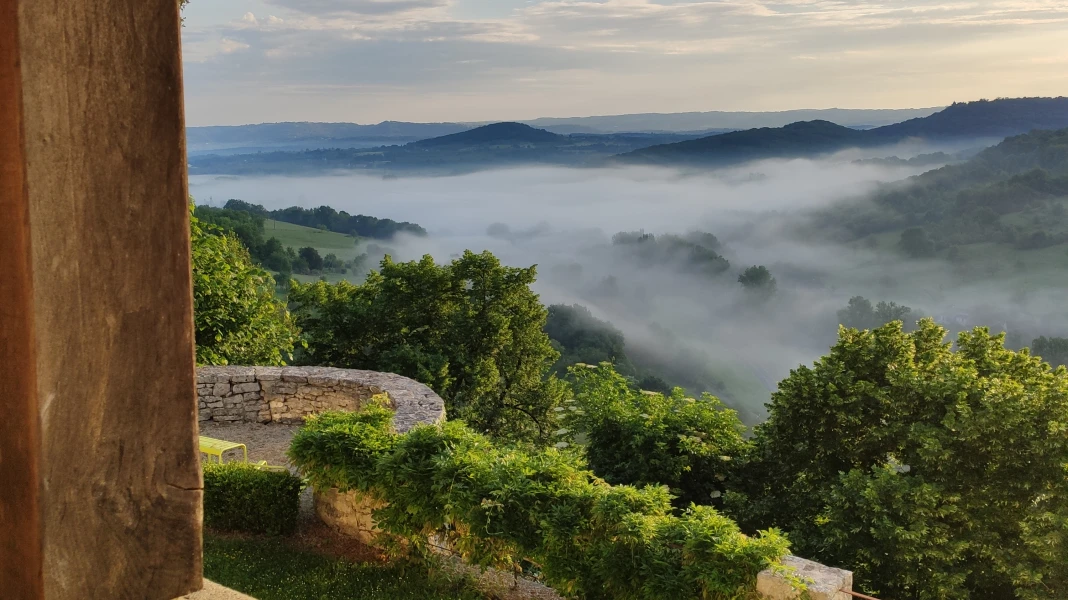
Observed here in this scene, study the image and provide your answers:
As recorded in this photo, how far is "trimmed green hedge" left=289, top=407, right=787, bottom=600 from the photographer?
6594 millimetres

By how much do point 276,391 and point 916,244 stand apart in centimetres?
9635

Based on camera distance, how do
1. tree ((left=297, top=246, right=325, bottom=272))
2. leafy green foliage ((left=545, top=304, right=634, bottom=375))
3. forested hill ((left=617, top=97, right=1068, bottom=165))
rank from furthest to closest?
1. forested hill ((left=617, top=97, right=1068, bottom=165))
2. tree ((left=297, top=246, right=325, bottom=272))
3. leafy green foliage ((left=545, top=304, right=634, bottom=375))

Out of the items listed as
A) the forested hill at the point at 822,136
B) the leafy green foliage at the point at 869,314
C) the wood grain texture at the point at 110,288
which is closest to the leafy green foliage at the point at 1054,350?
the leafy green foliage at the point at 869,314

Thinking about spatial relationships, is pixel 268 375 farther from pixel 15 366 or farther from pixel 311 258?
pixel 311 258

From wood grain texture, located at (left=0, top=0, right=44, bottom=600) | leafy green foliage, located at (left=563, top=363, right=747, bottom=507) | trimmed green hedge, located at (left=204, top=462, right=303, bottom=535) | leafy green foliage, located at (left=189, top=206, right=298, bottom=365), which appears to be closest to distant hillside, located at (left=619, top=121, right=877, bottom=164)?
leafy green foliage, located at (left=563, top=363, right=747, bottom=507)

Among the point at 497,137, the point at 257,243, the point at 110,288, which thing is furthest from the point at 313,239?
the point at 497,137

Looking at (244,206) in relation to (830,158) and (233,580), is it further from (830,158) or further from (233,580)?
(830,158)

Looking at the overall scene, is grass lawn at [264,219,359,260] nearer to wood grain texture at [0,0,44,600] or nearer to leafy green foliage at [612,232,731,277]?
leafy green foliage at [612,232,731,277]

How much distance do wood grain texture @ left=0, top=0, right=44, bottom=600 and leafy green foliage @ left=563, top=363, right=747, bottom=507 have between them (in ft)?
45.4

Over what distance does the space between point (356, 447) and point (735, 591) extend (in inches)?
148

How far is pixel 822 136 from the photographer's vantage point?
15312cm

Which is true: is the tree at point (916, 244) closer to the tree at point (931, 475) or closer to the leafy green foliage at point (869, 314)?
the leafy green foliage at point (869, 314)

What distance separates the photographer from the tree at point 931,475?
11812 millimetres

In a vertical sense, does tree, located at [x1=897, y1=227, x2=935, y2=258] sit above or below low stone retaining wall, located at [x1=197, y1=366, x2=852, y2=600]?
below
